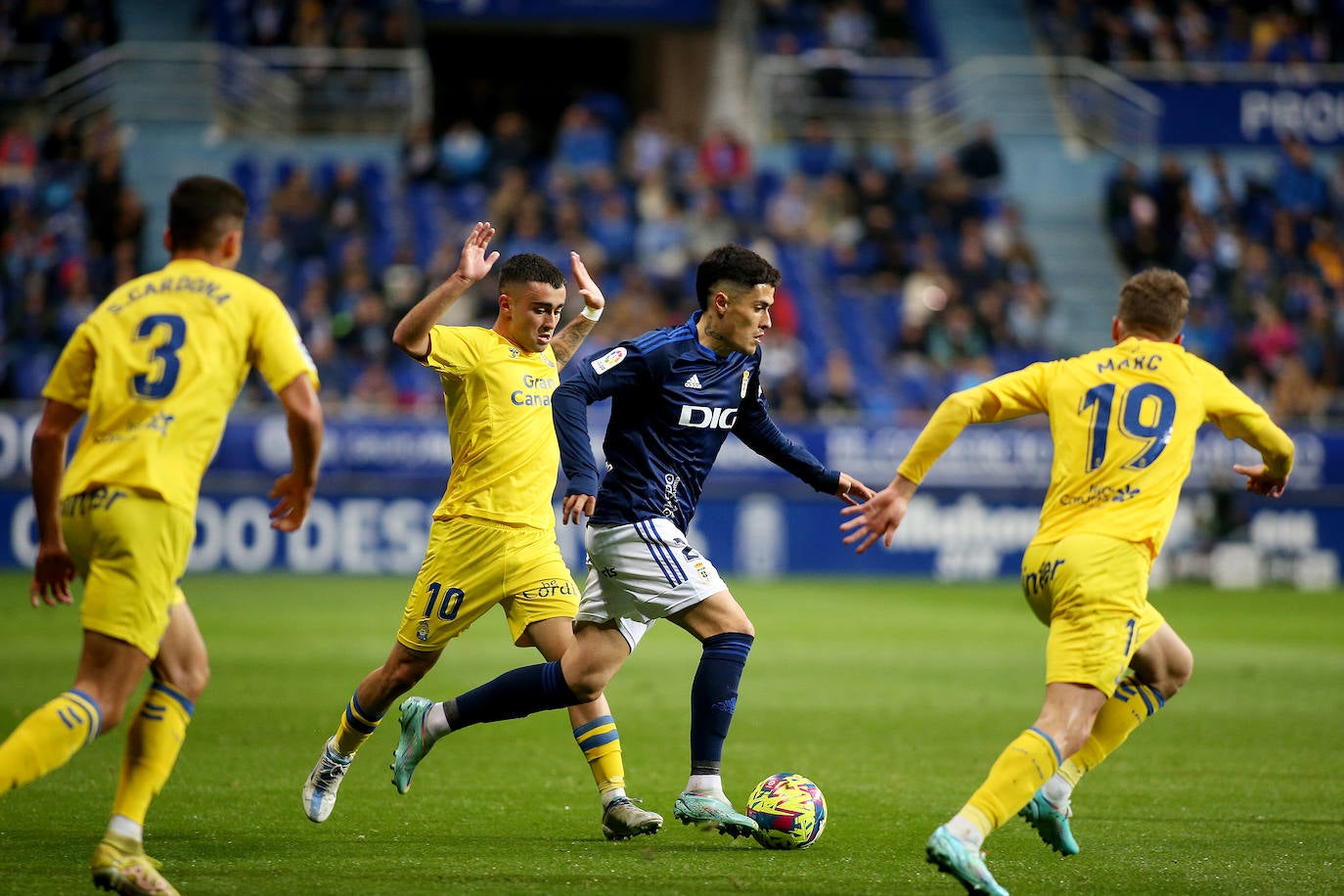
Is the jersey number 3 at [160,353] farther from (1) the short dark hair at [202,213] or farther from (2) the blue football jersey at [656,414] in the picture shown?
(2) the blue football jersey at [656,414]

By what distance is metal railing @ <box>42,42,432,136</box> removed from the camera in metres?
27.1

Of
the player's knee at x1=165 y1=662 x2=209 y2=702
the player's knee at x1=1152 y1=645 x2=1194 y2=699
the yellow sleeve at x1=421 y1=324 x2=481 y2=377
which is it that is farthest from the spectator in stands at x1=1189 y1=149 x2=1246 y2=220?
the player's knee at x1=165 y1=662 x2=209 y2=702

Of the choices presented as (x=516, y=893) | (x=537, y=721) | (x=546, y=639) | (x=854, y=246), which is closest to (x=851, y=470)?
(x=854, y=246)

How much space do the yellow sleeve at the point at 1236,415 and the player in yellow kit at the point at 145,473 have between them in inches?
125

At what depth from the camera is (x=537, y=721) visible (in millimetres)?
10250

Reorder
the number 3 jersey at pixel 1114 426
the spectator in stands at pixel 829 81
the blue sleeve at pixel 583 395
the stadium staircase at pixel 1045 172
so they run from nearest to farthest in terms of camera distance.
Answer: the number 3 jersey at pixel 1114 426 → the blue sleeve at pixel 583 395 → the stadium staircase at pixel 1045 172 → the spectator in stands at pixel 829 81

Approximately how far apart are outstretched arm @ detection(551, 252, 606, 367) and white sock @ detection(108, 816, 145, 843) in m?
2.78

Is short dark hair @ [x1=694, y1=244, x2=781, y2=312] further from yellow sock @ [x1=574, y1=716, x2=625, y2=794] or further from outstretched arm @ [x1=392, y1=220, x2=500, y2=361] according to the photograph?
yellow sock @ [x1=574, y1=716, x2=625, y2=794]

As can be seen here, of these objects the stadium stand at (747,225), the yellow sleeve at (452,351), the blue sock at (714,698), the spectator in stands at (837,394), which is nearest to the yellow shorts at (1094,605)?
the blue sock at (714,698)

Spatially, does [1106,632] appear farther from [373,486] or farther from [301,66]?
[301,66]

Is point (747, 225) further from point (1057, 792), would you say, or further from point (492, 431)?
point (1057, 792)

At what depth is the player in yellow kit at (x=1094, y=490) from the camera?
537cm

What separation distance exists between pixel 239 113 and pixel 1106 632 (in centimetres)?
2451

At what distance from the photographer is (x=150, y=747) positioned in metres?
5.11
